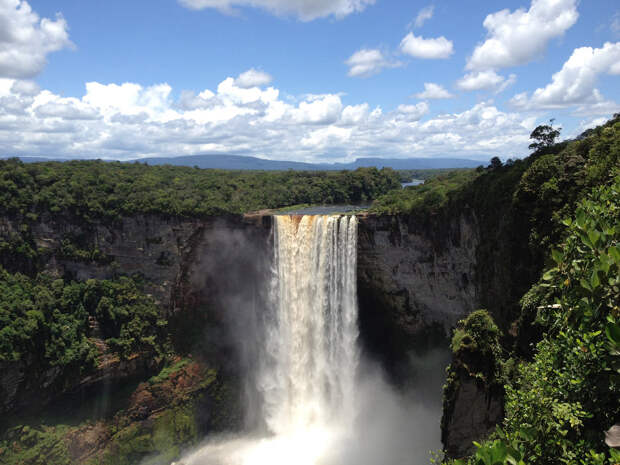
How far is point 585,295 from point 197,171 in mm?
45648

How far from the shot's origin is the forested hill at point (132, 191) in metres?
32.8

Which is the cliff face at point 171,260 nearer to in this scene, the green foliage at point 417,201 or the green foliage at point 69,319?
the green foliage at point 69,319

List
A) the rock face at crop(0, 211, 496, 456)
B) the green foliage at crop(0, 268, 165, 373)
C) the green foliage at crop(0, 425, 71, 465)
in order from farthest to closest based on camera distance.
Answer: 1. the green foliage at crop(0, 268, 165, 373)
2. the rock face at crop(0, 211, 496, 456)
3. the green foliage at crop(0, 425, 71, 465)

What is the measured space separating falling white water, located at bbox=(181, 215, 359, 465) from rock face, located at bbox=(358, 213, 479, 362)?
2085 millimetres

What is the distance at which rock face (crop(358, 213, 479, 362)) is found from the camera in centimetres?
2495

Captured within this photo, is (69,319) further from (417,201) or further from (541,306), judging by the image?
(541,306)

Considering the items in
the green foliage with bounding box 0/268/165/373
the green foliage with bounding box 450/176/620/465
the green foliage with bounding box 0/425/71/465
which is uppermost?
the green foliage with bounding box 450/176/620/465

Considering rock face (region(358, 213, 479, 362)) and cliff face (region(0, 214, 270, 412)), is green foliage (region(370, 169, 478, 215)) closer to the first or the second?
rock face (region(358, 213, 479, 362))

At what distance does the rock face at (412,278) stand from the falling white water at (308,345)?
2085 millimetres

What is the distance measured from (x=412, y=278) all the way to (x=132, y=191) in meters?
23.2

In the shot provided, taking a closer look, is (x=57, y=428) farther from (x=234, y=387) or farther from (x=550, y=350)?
(x=550, y=350)

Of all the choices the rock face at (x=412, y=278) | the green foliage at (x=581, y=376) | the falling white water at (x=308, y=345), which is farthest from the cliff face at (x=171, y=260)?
the green foliage at (x=581, y=376)

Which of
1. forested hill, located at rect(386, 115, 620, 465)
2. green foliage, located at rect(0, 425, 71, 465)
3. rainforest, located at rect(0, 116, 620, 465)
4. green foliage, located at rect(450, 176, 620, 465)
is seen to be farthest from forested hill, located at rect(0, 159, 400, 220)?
green foliage, located at rect(450, 176, 620, 465)

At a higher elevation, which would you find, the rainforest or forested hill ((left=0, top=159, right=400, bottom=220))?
forested hill ((left=0, top=159, right=400, bottom=220))
